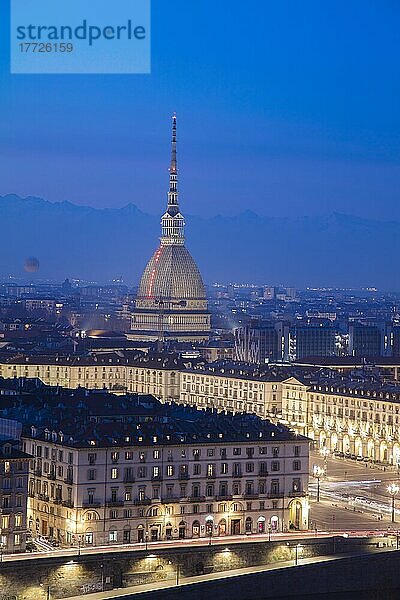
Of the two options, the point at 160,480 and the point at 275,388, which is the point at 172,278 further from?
the point at 160,480

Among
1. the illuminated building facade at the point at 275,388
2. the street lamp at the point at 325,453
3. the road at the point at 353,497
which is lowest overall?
the road at the point at 353,497

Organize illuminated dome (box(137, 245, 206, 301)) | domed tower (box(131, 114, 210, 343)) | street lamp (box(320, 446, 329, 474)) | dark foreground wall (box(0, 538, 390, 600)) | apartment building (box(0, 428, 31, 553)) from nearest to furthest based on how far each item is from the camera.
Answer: dark foreground wall (box(0, 538, 390, 600)) → apartment building (box(0, 428, 31, 553)) → street lamp (box(320, 446, 329, 474)) → domed tower (box(131, 114, 210, 343)) → illuminated dome (box(137, 245, 206, 301))

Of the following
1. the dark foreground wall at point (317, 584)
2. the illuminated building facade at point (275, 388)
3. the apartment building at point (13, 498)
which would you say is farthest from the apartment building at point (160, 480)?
the illuminated building facade at point (275, 388)

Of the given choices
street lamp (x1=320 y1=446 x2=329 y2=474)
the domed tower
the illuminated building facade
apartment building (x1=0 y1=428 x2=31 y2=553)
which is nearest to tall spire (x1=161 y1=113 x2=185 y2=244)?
the domed tower

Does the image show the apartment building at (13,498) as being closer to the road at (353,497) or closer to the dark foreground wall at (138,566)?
the dark foreground wall at (138,566)

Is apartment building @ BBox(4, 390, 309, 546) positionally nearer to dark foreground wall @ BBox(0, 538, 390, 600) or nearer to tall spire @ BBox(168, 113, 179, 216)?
dark foreground wall @ BBox(0, 538, 390, 600)
